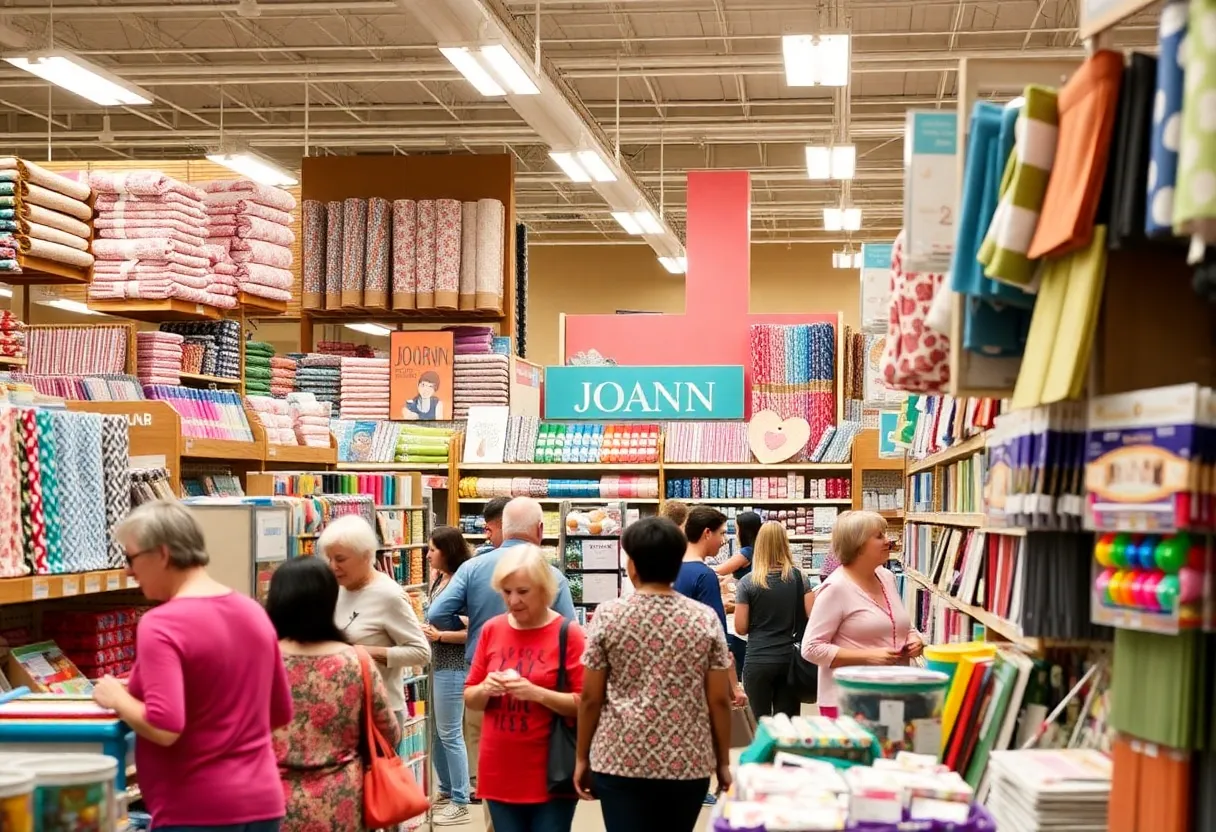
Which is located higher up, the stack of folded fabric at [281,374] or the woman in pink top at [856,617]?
the stack of folded fabric at [281,374]

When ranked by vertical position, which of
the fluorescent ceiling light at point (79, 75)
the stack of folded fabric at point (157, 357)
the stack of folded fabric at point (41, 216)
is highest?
the fluorescent ceiling light at point (79, 75)

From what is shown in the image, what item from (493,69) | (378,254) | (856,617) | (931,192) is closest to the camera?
(931,192)

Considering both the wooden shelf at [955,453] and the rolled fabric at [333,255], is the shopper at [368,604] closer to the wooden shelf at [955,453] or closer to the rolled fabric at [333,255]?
the wooden shelf at [955,453]

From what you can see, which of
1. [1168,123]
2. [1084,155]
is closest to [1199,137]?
[1168,123]

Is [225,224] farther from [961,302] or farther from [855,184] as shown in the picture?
[855,184]

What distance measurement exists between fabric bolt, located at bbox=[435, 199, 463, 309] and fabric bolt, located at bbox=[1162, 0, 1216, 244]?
1151 cm

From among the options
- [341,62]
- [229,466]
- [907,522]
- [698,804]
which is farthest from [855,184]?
[698,804]

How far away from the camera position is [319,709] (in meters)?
3.83

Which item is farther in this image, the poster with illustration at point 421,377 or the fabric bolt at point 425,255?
the fabric bolt at point 425,255

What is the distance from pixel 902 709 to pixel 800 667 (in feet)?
13.9

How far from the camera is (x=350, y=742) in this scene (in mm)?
3891

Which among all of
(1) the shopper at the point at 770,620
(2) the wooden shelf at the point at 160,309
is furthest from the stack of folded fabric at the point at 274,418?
(1) the shopper at the point at 770,620

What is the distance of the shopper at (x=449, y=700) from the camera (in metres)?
7.30

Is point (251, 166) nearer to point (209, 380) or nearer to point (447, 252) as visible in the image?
point (447, 252)
